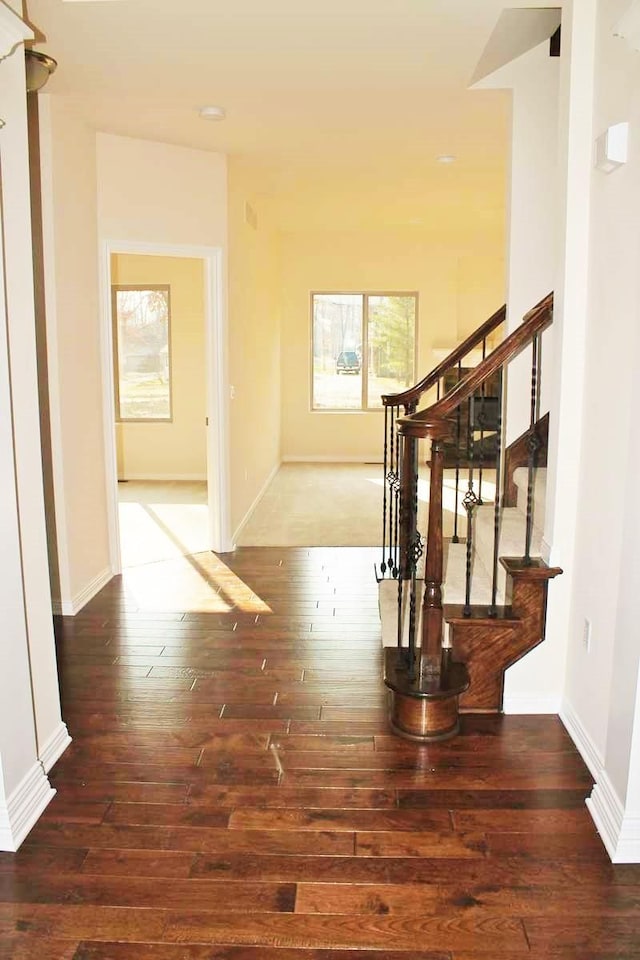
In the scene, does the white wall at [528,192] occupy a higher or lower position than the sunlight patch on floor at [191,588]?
higher

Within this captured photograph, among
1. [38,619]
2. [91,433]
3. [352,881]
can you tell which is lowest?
[352,881]

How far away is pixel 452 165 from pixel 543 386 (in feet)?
8.07

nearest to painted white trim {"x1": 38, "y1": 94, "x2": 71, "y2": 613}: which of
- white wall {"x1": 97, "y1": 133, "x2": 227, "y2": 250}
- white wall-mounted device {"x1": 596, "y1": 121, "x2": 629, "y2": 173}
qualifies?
white wall {"x1": 97, "y1": 133, "x2": 227, "y2": 250}

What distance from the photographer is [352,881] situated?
7.11 ft

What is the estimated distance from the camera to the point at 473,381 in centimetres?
291

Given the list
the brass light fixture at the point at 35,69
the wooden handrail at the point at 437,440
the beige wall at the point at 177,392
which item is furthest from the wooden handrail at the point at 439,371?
the beige wall at the point at 177,392

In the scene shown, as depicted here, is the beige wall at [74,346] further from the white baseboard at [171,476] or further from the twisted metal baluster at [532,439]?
the white baseboard at [171,476]

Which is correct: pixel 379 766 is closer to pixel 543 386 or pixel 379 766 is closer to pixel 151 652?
pixel 151 652

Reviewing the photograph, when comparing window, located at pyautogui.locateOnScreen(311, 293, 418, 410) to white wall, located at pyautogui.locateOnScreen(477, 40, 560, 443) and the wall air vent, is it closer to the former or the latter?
the wall air vent

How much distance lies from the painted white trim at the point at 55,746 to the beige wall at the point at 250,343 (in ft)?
10.1

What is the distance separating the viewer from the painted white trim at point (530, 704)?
3.13 meters

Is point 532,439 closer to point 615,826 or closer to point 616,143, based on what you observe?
point 616,143

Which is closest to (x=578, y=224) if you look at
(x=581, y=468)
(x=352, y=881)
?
(x=581, y=468)

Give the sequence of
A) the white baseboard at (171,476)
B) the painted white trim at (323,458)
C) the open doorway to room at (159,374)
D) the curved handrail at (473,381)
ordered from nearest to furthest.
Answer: the curved handrail at (473,381)
the open doorway to room at (159,374)
the white baseboard at (171,476)
the painted white trim at (323,458)
